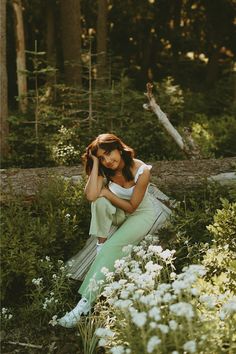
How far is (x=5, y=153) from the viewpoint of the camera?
9.31m

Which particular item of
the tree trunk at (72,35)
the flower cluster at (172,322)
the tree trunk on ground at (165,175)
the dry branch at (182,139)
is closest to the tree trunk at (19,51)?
the tree trunk at (72,35)

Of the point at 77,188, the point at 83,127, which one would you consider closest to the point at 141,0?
the point at 83,127

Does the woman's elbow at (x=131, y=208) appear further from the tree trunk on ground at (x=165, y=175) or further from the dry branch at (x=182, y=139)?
the dry branch at (x=182, y=139)

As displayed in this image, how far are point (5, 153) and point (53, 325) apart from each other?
5.30m

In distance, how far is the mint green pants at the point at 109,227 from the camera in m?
4.89

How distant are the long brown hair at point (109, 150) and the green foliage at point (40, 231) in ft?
1.63

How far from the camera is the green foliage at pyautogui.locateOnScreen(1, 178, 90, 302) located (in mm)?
5070

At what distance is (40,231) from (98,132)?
4.81m

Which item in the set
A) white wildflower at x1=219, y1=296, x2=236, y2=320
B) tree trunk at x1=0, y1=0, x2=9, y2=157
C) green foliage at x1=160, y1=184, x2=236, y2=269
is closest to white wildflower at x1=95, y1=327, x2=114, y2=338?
white wildflower at x1=219, y1=296, x2=236, y2=320

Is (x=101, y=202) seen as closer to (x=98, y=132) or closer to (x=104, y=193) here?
(x=104, y=193)

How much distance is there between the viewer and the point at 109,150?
5.31m

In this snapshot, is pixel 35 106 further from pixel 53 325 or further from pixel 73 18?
pixel 53 325

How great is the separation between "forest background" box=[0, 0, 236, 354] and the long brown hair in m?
0.51

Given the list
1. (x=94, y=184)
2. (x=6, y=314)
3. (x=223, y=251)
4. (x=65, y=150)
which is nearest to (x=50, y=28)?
(x=65, y=150)
